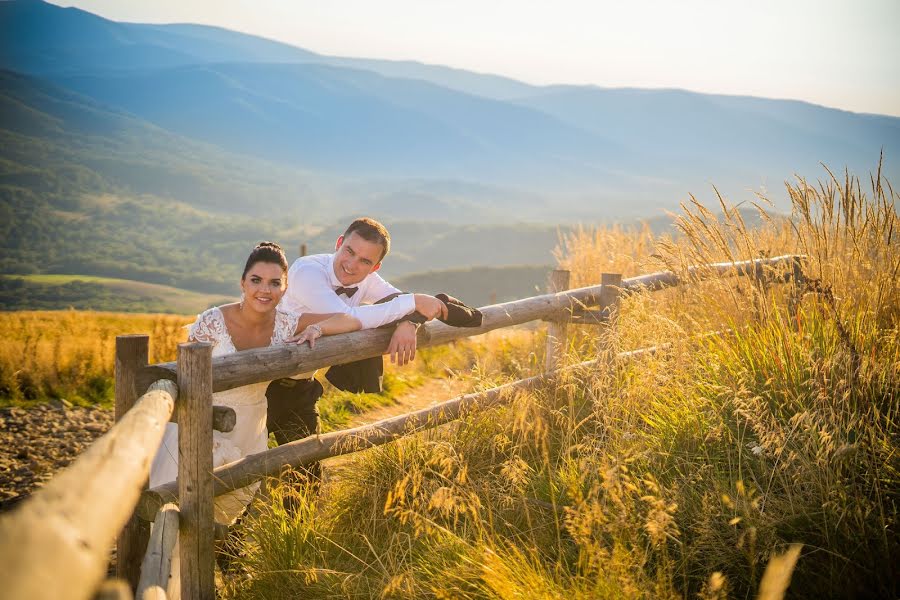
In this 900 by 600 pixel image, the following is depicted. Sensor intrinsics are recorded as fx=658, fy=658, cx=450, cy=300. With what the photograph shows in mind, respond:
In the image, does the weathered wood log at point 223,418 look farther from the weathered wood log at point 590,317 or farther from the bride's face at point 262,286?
the weathered wood log at point 590,317

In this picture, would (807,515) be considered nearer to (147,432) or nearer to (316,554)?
(316,554)

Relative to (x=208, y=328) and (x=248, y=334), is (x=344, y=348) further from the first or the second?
(x=208, y=328)

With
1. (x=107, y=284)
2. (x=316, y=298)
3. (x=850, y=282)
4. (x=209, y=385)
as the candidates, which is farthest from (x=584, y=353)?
(x=107, y=284)

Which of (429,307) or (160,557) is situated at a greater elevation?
(429,307)

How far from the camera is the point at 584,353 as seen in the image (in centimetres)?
606

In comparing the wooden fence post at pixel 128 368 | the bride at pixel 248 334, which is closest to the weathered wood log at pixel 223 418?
the wooden fence post at pixel 128 368

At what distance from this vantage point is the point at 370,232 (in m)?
4.01

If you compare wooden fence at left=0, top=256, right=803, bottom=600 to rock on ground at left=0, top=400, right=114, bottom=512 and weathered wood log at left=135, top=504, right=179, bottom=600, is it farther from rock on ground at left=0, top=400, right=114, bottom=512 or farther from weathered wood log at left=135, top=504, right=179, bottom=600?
rock on ground at left=0, top=400, right=114, bottom=512

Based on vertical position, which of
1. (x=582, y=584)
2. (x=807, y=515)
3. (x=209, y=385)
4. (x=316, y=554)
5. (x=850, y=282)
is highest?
(x=850, y=282)

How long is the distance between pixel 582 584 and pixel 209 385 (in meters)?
1.63

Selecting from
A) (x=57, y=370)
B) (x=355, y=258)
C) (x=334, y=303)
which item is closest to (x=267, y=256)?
(x=334, y=303)

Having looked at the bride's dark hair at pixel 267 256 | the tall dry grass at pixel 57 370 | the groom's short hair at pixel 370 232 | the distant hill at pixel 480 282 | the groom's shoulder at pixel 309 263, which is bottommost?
the distant hill at pixel 480 282

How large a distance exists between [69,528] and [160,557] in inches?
60.6

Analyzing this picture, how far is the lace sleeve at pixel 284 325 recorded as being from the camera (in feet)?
12.3
